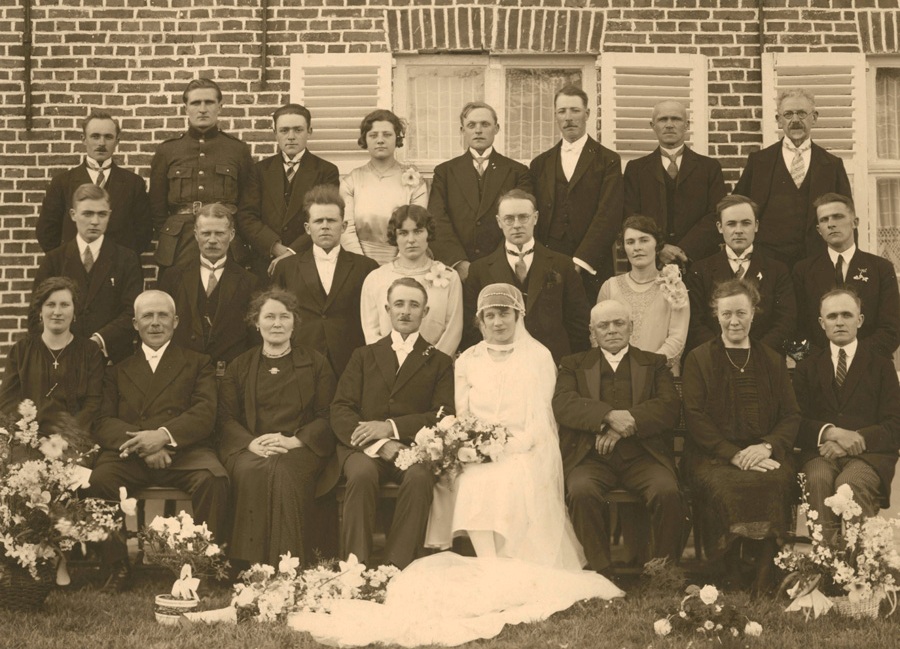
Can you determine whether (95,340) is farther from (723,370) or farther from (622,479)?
(723,370)

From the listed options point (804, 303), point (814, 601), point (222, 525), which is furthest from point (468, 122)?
point (814, 601)

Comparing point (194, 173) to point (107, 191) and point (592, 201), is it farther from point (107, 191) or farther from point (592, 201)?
point (592, 201)

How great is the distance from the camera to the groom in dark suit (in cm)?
746

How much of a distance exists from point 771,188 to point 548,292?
1791mm

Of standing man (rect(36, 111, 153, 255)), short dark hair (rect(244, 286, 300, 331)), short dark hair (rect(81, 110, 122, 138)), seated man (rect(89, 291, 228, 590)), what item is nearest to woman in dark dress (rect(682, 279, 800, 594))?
short dark hair (rect(244, 286, 300, 331))

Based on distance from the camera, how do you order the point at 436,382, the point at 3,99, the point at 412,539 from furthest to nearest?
the point at 3,99 < the point at 436,382 < the point at 412,539

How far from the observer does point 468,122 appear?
26.2ft

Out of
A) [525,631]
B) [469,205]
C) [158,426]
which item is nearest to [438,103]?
[469,205]

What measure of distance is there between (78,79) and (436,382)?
3871mm

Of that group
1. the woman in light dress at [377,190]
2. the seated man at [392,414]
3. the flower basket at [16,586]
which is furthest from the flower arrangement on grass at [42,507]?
the woman in light dress at [377,190]

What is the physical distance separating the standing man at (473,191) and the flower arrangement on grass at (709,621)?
3029 millimetres

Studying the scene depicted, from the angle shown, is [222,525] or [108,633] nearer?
[108,633]

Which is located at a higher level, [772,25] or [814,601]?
[772,25]

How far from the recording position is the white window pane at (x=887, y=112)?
360 inches
